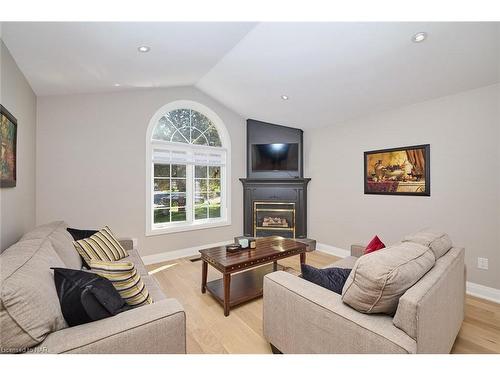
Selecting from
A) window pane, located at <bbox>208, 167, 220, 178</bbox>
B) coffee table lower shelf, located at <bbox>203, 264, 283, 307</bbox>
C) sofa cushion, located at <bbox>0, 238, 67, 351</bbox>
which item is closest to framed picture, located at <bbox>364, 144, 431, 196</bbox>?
coffee table lower shelf, located at <bbox>203, 264, 283, 307</bbox>

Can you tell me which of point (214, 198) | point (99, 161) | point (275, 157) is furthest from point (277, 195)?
point (99, 161)

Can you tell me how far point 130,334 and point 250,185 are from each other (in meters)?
3.72

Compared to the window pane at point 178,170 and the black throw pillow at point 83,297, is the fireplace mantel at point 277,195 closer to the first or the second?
the window pane at point 178,170

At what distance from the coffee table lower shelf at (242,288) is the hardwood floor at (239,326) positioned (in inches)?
2.8

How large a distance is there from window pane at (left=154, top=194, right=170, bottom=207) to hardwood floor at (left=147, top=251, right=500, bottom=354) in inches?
55.6

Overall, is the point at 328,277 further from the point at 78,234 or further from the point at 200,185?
the point at 200,185

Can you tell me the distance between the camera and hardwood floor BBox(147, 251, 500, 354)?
177 cm

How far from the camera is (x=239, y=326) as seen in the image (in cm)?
202

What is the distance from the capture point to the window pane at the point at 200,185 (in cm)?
426

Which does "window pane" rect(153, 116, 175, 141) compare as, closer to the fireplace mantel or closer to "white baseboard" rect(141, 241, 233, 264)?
the fireplace mantel

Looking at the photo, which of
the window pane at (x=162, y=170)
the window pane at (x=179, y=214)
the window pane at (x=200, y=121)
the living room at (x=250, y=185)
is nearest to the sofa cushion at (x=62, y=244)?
the living room at (x=250, y=185)
